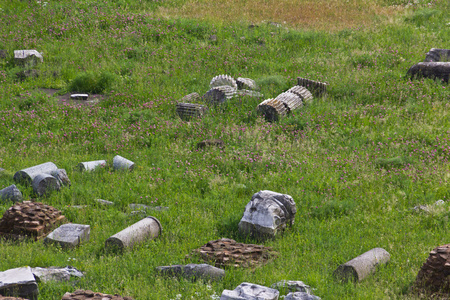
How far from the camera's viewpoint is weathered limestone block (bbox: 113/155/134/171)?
10484mm

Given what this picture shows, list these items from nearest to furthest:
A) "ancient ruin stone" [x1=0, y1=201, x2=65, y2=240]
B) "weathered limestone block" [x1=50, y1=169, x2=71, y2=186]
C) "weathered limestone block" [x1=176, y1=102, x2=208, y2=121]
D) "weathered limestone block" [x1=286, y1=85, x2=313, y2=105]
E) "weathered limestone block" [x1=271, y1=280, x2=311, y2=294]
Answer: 1. "weathered limestone block" [x1=271, y1=280, x2=311, y2=294]
2. "ancient ruin stone" [x1=0, y1=201, x2=65, y2=240]
3. "weathered limestone block" [x1=50, y1=169, x2=71, y2=186]
4. "weathered limestone block" [x1=176, y1=102, x2=208, y2=121]
5. "weathered limestone block" [x1=286, y1=85, x2=313, y2=105]

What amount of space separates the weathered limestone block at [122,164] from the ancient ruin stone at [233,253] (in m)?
3.89

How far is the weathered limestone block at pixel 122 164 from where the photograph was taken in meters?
10.5

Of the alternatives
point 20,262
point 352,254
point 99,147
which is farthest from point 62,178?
→ point 352,254

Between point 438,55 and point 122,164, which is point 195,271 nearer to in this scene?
point 122,164

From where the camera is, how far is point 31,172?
9867mm

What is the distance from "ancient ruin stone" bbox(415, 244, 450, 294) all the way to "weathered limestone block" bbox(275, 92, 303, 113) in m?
7.39

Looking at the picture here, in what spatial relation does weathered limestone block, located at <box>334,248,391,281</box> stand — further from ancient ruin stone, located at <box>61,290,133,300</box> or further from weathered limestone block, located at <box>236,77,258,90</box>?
weathered limestone block, located at <box>236,77,258,90</box>

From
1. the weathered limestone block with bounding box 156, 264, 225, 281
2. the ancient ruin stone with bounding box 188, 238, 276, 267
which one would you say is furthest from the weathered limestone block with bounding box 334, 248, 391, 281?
the weathered limestone block with bounding box 156, 264, 225, 281

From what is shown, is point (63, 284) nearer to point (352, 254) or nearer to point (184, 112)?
point (352, 254)

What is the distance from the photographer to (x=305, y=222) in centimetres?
813

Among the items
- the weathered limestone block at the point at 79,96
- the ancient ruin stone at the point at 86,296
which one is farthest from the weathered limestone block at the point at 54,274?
the weathered limestone block at the point at 79,96

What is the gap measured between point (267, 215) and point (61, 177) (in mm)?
4491

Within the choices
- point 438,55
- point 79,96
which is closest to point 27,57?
point 79,96
